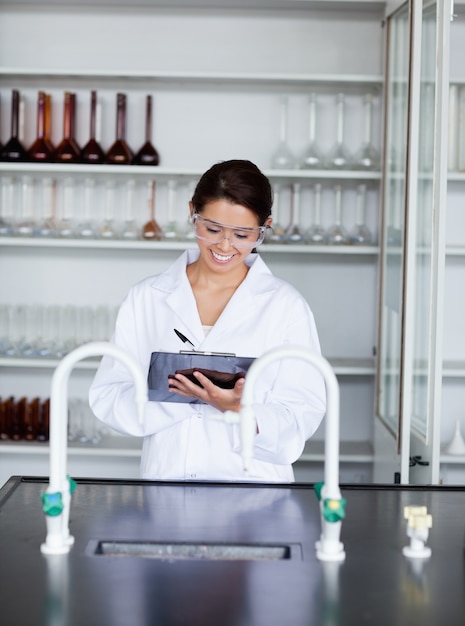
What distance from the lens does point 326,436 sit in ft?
4.95

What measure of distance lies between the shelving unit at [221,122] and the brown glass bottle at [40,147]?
0.20 feet

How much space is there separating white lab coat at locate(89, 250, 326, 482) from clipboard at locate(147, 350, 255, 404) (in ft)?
0.41

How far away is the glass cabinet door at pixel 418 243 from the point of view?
2863 mm

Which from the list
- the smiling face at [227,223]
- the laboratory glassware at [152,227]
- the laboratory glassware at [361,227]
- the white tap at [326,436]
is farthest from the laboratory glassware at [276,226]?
the white tap at [326,436]

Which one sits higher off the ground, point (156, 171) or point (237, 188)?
point (156, 171)

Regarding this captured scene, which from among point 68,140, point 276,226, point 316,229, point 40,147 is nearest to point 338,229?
point 316,229

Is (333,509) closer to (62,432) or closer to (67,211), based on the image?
(62,432)

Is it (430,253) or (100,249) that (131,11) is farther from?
(430,253)

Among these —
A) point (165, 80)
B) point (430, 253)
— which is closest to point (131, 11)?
point (165, 80)

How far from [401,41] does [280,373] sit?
1738mm

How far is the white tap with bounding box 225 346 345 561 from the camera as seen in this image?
4.62 feet

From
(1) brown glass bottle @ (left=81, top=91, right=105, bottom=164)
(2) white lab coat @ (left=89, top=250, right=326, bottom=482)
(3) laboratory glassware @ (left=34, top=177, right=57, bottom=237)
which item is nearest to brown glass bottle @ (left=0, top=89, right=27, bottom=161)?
(3) laboratory glassware @ (left=34, top=177, right=57, bottom=237)

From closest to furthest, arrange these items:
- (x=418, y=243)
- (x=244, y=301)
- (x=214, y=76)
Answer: (x=244, y=301) → (x=418, y=243) → (x=214, y=76)

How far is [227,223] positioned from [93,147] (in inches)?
68.4
